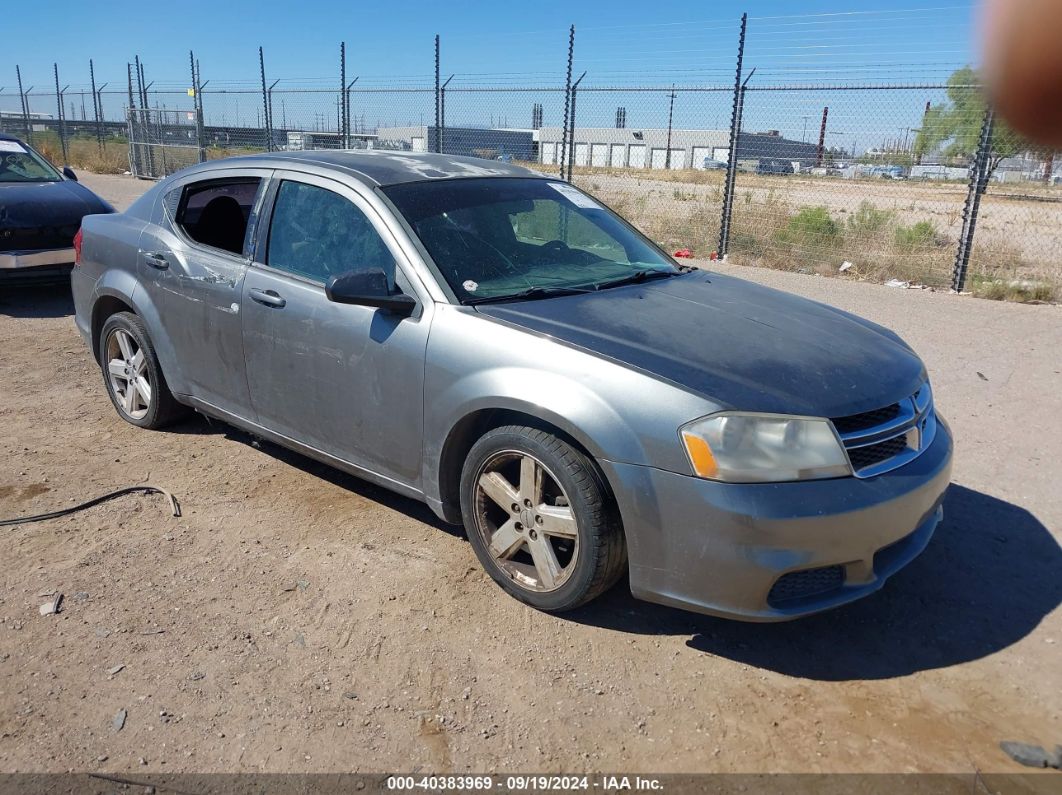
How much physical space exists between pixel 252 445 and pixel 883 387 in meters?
3.55

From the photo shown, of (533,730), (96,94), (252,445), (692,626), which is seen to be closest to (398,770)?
(533,730)

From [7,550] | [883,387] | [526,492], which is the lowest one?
[7,550]

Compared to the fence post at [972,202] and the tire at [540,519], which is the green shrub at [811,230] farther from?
the tire at [540,519]

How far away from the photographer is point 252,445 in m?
5.12

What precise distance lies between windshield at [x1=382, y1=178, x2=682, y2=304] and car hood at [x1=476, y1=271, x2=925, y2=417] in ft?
0.59

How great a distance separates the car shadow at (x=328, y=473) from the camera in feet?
13.9

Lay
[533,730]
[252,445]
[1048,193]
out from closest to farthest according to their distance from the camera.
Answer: [533,730] → [252,445] → [1048,193]

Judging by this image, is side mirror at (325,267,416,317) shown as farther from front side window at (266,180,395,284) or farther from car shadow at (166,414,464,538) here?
car shadow at (166,414,464,538)

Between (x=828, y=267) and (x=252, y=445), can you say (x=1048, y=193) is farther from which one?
(x=252, y=445)

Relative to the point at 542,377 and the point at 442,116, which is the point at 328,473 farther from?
the point at 442,116

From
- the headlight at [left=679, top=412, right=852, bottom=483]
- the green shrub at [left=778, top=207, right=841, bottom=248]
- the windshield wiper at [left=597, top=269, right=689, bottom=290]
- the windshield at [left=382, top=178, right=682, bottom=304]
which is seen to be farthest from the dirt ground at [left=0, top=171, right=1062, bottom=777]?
the green shrub at [left=778, top=207, right=841, bottom=248]

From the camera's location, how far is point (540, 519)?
10.7 feet

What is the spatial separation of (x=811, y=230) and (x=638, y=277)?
9586 millimetres

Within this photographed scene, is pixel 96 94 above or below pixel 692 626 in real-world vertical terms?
above
